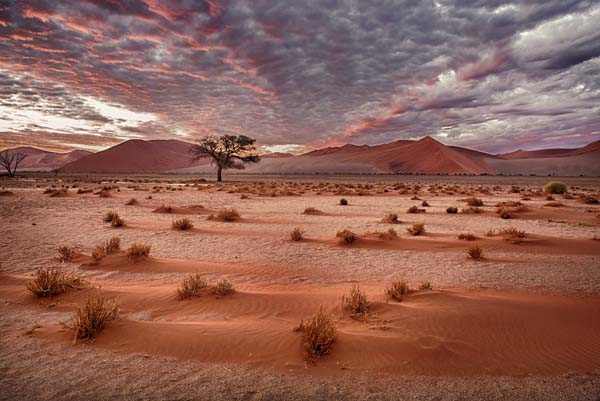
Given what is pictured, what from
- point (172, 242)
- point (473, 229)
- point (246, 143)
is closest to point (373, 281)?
point (172, 242)

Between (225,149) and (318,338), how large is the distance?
179 ft

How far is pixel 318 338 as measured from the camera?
3.44m

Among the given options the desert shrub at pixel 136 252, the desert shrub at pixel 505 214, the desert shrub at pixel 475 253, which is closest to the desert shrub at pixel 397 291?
the desert shrub at pixel 475 253

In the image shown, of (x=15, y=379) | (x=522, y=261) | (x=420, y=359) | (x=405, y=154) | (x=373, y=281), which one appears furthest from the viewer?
(x=405, y=154)

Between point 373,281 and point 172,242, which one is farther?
point 172,242

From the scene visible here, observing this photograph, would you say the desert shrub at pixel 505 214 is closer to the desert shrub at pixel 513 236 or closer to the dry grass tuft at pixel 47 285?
the desert shrub at pixel 513 236

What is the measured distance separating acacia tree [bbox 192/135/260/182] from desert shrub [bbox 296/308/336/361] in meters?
51.4

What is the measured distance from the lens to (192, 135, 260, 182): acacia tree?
176 feet

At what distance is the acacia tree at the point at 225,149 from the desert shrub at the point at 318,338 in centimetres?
5141

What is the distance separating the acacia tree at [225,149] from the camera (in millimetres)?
53750

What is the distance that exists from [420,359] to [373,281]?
2962 mm

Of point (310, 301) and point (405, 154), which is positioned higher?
point (405, 154)

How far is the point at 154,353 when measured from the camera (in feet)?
11.5

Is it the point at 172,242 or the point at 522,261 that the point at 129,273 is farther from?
the point at 522,261
